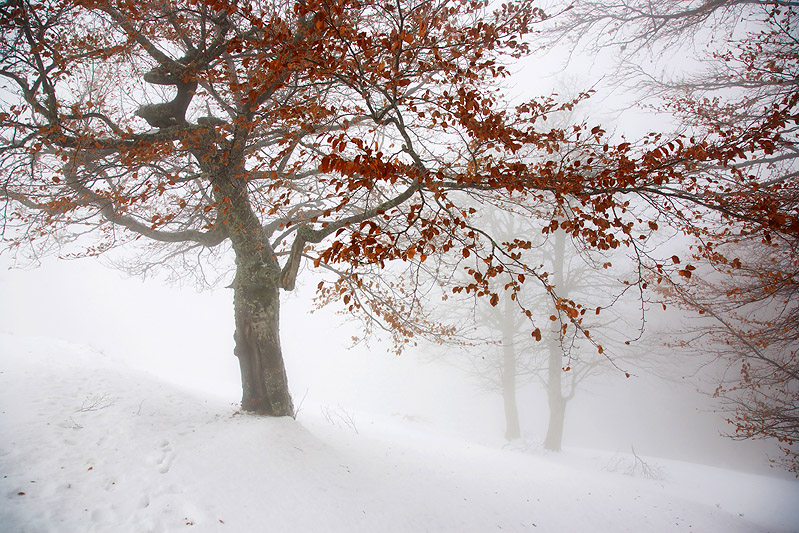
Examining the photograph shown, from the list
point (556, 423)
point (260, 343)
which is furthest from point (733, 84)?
point (556, 423)

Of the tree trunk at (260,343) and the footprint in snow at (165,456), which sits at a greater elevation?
the tree trunk at (260,343)

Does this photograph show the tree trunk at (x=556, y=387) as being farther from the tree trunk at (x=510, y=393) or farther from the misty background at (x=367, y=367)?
the misty background at (x=367, y=367)

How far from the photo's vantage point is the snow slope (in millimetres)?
3061

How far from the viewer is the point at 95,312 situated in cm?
3183

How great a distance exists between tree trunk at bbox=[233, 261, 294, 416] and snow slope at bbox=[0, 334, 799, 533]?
1.44 ft

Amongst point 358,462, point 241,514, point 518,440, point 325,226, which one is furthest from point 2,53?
point 518,440

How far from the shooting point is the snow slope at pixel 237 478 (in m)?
3.06

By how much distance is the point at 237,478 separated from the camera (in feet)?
12.3

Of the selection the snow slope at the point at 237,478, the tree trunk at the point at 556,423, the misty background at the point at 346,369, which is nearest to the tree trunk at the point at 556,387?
the tree trunk at the point at 556,423

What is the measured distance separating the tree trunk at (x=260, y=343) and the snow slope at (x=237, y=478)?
438 mm

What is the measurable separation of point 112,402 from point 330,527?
4.04 meters

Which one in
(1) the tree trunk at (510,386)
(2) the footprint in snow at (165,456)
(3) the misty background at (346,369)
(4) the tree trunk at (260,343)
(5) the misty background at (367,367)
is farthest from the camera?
(3) the misty background at (346,369)

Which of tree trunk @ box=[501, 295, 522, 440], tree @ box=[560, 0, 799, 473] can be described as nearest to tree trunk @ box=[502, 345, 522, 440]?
tree trunk @ box=[501, 295, 522, 440]

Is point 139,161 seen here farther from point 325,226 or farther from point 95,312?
point 95,312
